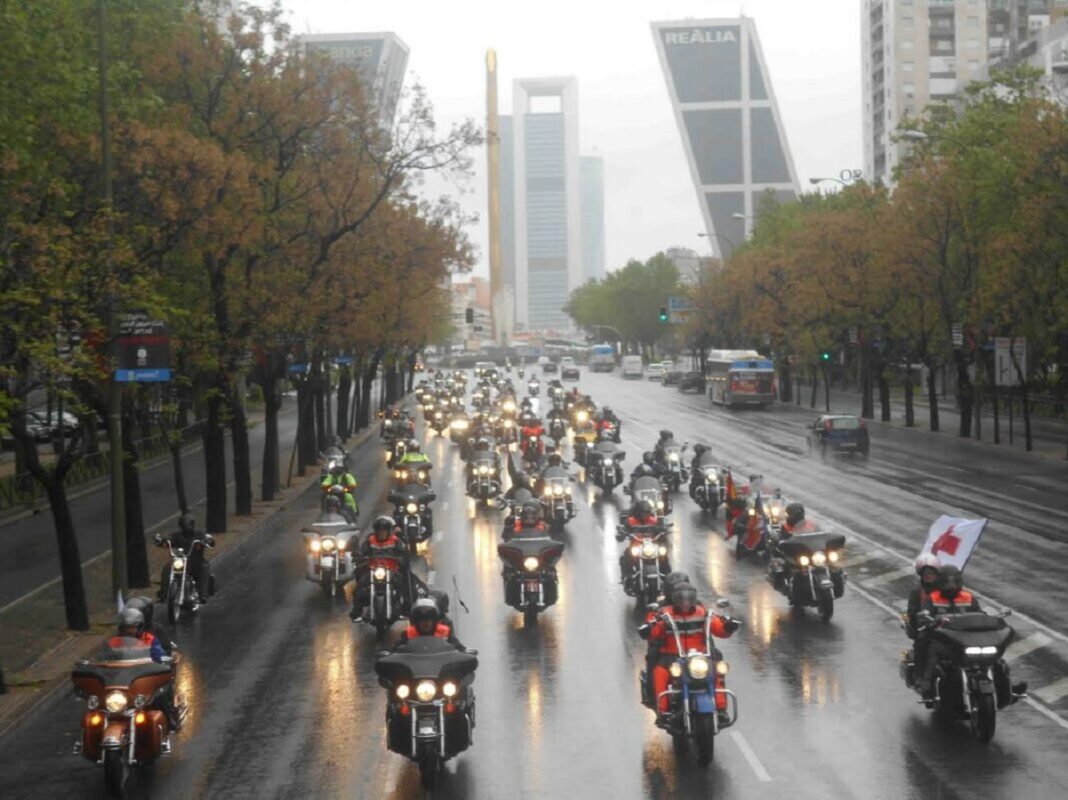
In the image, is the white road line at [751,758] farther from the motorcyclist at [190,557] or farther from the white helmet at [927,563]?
the motorcyclist at [190,557]

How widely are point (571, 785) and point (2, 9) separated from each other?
42.9 feet

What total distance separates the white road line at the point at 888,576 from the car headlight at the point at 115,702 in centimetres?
1404

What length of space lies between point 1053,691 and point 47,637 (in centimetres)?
1345

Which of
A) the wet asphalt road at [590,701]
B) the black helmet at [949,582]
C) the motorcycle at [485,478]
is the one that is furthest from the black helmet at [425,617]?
the motorcycle at [485,478]

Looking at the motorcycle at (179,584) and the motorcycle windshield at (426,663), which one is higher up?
the motorcycle windshield at (426,663)

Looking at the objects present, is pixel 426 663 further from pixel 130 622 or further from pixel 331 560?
pixel 331 560

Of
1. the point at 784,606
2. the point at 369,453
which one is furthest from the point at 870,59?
the point at 784,606

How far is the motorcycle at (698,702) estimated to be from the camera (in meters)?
13.5

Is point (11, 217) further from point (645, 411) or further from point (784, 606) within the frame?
point (645, 411)

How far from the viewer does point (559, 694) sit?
16672 millimetres

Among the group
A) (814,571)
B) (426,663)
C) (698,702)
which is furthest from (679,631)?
(814,571)

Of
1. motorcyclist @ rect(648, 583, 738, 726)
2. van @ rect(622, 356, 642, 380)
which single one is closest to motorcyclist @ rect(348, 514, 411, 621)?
motorcyclist @ rect(648, 583, 738, 726)

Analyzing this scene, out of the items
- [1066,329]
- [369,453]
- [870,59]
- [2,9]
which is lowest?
[369,453]

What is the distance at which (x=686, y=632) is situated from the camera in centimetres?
1425
